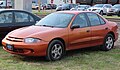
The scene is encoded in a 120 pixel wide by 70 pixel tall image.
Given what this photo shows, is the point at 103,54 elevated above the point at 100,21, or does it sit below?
below

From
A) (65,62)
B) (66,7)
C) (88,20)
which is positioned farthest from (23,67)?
(66,7)

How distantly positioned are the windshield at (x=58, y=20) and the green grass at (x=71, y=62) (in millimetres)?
→ 1034

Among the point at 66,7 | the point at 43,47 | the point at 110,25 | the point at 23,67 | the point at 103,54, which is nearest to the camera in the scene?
the point at 23,67

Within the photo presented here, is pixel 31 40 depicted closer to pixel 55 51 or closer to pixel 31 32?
pixel 31 32

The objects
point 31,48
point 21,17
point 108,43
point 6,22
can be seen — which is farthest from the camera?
point 21,17

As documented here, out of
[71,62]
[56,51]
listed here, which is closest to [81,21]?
[56,51]

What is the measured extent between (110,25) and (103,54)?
1371mm

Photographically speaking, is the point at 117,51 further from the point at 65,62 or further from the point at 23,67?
the point at 23,67

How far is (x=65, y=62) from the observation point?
28.5ft

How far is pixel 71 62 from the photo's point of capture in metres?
8.67

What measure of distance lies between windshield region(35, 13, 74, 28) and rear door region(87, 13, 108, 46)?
0.89 metres

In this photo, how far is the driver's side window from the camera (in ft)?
31.6

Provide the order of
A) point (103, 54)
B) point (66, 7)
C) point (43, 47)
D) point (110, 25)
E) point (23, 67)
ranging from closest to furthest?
point (23, 67)
point (43, 47)
point (103, 54)
point (110, 25)
point (66, 7)

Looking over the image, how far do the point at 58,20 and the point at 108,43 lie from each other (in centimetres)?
218
